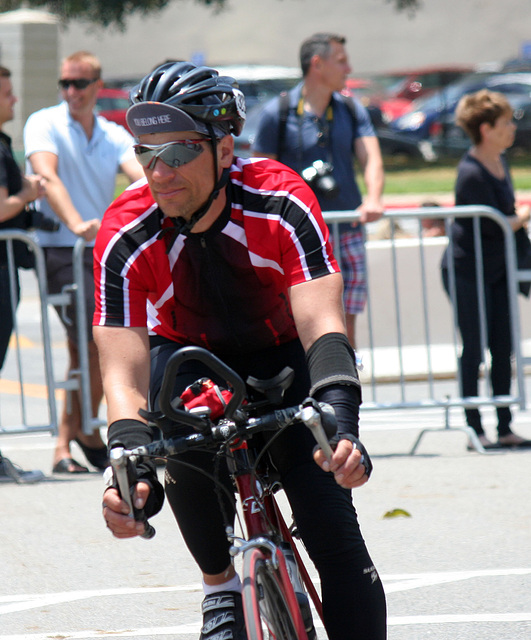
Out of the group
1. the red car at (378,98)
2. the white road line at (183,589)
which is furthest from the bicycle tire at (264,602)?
the red car at (378,98)

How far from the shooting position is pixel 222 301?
10.9 ft

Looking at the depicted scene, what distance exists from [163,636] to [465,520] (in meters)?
1.95

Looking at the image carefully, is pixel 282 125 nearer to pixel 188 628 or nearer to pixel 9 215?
pixel 9 215

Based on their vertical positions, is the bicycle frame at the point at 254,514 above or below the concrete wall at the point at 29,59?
below

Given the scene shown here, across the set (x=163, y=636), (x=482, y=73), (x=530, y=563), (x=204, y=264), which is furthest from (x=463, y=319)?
(x=482, y=73)

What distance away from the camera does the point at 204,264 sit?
329 cm

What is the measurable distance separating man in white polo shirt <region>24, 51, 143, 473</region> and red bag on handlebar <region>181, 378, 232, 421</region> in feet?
12.4

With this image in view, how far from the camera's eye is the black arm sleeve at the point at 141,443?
9.50 feet

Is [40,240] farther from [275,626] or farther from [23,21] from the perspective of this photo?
[23,21]

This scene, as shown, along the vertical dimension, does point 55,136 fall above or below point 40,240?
above

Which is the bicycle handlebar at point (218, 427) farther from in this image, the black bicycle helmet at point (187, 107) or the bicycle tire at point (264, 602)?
the black bicycle helmet at point (187, 107)

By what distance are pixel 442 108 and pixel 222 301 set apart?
2780 centimetres

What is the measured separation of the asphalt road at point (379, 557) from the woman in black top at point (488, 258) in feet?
1.21

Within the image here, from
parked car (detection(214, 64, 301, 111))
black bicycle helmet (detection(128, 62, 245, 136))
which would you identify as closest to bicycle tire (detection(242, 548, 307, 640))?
black bicycle helmet (detection(128, 62, 245, 136))
